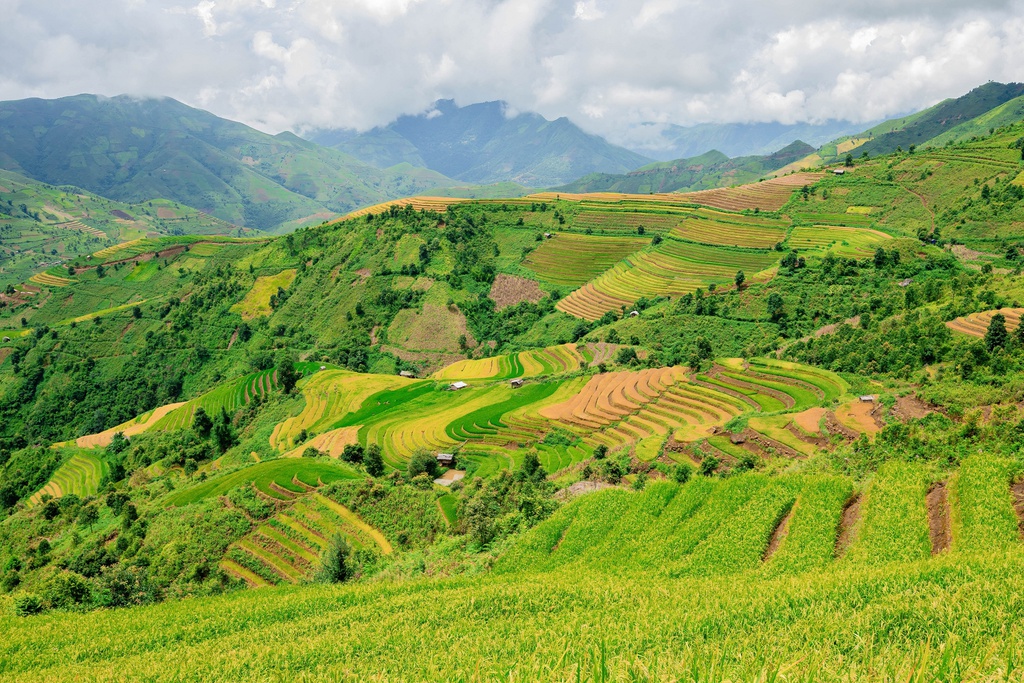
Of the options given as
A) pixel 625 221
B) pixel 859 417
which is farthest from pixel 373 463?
pixel 625 221

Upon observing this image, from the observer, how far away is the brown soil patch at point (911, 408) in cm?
3972

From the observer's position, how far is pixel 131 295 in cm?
16238

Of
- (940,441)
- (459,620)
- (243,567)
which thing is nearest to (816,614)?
(459,620)

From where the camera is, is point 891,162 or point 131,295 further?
point 131,295

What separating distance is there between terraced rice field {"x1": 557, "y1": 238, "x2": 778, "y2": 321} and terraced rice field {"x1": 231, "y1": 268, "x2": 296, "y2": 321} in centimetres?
7537

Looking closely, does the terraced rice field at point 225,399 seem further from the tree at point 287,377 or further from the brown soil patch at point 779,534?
the brown soil patch at point 779,534

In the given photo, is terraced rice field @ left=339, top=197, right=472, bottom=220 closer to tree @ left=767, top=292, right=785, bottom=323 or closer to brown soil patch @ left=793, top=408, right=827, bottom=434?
tree @ left=767, top=292, right=785, bottom=323

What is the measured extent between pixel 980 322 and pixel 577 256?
276 ft

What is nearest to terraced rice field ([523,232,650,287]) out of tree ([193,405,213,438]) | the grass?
tree ([193,405,213,438])

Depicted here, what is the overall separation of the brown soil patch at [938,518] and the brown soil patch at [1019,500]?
239cm

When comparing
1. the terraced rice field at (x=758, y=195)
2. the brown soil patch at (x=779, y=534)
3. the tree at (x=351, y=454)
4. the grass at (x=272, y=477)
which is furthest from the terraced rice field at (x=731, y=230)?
the grass at (x=272, y=477)

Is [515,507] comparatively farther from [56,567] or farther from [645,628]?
[56,567]

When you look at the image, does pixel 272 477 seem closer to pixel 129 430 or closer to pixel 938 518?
pixel 938 518

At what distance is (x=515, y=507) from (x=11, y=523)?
2084 inches
